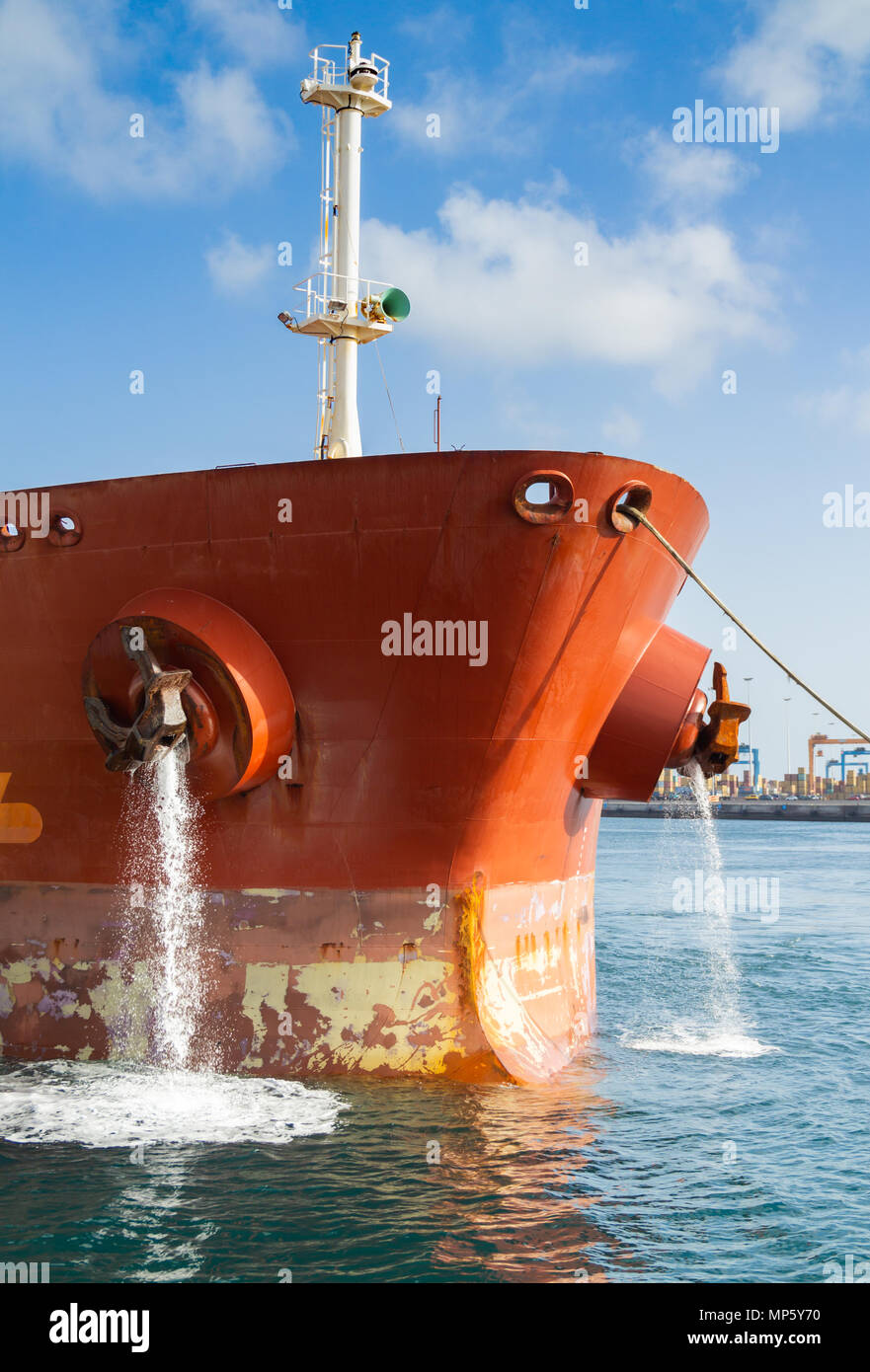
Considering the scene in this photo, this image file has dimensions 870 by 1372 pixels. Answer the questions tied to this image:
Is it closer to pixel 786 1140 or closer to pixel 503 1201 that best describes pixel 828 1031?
pixel 786 1140

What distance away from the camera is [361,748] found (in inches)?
338

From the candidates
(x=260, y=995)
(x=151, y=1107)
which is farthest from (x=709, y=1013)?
(x=151, y=1107)

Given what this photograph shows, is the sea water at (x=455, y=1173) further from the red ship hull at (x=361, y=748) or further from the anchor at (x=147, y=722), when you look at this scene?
the anchor at (x=147, y=722)

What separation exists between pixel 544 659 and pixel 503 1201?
395cm

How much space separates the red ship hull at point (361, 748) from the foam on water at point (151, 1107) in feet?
0.88

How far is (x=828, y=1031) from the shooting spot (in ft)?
40.1

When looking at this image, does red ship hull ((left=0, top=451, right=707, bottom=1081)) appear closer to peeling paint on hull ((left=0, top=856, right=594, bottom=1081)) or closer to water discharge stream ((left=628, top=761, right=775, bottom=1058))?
peeling paint on hull ((left=0, top=856, right=594, bottom=1081))

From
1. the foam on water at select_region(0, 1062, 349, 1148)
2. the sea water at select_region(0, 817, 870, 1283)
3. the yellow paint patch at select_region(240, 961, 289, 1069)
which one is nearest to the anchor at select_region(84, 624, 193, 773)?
the yellow paint patch at select_region(240, 961, 289, 1069)

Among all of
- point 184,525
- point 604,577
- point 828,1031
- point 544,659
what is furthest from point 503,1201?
point 828,1031

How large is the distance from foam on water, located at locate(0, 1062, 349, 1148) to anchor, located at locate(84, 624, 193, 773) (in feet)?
8.12

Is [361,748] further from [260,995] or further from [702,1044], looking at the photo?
[702,1044]

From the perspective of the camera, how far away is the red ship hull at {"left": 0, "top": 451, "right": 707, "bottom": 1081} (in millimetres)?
8328

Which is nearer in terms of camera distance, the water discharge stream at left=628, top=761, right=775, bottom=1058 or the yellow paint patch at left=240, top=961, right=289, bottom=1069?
the yellow paint patch at left=240, top=961, right=289, bottom=1069

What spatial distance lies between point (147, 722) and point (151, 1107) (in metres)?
2.82
